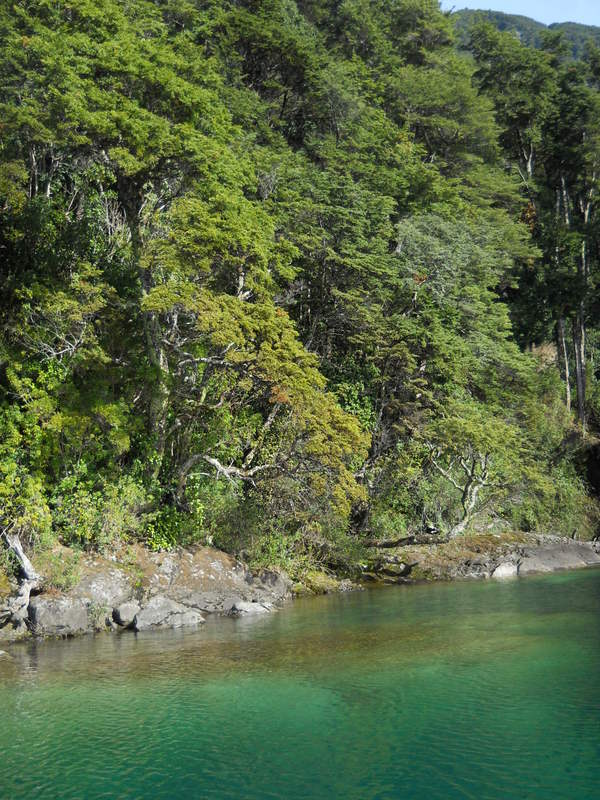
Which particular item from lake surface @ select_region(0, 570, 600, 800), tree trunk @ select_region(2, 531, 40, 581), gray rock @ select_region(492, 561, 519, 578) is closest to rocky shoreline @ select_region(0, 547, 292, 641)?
tree trunk @ select_region(2, 531, 40, 581)

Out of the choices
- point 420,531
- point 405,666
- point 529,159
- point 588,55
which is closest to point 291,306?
point 420,531

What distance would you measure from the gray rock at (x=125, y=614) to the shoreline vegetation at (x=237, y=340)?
6cm

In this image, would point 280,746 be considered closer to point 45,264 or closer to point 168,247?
point 168,247

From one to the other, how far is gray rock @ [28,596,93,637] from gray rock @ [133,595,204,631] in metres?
1.07

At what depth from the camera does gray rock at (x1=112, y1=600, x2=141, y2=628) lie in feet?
50.4

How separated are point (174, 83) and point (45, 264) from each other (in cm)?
566

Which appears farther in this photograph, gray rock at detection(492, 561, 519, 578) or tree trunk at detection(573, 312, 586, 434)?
tree trunk at detection(573, 312, 586, 434)

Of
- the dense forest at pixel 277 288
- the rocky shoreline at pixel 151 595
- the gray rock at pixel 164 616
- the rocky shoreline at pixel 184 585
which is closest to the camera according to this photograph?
the rocky shoreline at pixel 151 595

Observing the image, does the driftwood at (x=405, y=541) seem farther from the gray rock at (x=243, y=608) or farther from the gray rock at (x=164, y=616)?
the gray rock at (x=164, y=616)

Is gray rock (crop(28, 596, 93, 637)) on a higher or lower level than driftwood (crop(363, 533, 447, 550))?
higher

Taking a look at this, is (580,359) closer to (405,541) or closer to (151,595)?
(405,541)

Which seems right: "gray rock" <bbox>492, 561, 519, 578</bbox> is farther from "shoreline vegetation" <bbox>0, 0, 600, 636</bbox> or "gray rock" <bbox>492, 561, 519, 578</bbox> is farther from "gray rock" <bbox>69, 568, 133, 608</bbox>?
"gray rock" <bbox>69, 568, 133, 608</bbox>

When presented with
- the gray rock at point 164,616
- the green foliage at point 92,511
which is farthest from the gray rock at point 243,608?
the green foliage at point 92,511

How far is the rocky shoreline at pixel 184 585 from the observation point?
14820mm
